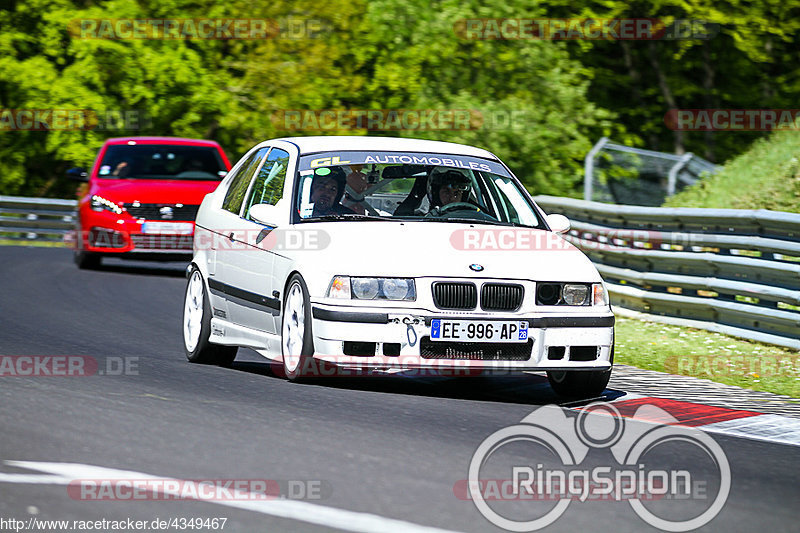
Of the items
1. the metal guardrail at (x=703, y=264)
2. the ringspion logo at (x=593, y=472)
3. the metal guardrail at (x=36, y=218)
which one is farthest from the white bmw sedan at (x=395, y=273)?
the metal guardrail at (x=36, y=218)

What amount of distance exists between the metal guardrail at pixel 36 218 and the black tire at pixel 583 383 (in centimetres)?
2319

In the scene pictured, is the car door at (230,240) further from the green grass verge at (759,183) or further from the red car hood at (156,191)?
the red car hood at (156,191)

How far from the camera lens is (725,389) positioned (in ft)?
34.1

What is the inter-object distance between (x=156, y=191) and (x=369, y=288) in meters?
11.8

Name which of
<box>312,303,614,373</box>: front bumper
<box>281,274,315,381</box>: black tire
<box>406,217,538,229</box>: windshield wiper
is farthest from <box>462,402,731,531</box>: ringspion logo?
<box>406,217,538,229</box>: windshield wiper

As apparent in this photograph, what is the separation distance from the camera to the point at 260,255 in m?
9.92

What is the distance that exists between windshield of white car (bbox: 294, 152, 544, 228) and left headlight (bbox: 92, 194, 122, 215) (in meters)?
10.5

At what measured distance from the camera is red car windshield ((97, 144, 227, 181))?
2108 cm

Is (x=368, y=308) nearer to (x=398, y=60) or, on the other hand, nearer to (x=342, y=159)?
(x=342, y=159)

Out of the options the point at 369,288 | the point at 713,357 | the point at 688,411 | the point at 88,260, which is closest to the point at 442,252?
the point at 369,288

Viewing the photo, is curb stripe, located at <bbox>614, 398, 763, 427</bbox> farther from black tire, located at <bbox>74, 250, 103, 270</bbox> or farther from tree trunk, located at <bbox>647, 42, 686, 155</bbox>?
tree trunk, located at <bbox>647, 42, 686, 155</bbox>

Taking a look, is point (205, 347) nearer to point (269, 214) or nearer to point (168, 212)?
point (269, 214)

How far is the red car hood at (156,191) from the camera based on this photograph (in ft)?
65.7

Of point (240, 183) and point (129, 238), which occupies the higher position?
point (240, 183)
